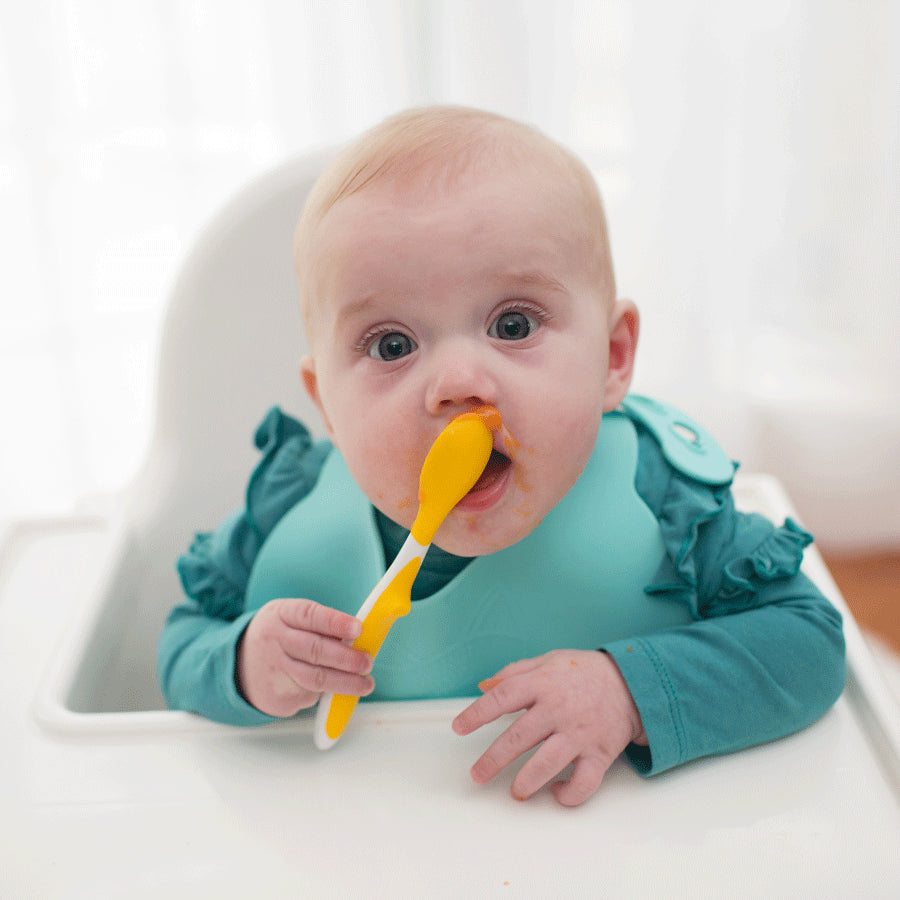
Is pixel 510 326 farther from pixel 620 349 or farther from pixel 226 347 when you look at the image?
pixel 226 347

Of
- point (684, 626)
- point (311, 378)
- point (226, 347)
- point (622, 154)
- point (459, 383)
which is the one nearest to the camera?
point (459, 383)

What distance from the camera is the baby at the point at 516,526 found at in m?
0.57

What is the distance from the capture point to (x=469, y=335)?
1.89 ft

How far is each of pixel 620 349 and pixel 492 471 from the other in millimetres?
167

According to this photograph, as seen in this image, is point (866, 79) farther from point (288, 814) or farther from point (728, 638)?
point (288, 814)

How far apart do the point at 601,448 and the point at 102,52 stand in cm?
123

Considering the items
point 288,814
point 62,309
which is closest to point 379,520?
point 288,814

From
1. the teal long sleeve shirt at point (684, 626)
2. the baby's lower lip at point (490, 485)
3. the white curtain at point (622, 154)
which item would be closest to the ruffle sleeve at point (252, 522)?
the teal long sleeve shirt at point (684, 626)

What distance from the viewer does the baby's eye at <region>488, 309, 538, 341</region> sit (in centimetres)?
58

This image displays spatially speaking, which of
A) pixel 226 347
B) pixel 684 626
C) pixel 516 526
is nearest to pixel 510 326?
pixel 516 526

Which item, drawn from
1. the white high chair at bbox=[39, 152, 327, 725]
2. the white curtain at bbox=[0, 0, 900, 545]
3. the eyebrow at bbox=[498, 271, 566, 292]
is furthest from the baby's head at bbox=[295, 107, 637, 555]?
the white curtain at bbox=[0, 0, 900, 545]

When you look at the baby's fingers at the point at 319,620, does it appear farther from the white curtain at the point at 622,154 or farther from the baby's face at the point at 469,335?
the white curtain at the point at 622,154

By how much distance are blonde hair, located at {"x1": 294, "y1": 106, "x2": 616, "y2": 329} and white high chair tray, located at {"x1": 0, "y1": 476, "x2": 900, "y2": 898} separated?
294 millimetres

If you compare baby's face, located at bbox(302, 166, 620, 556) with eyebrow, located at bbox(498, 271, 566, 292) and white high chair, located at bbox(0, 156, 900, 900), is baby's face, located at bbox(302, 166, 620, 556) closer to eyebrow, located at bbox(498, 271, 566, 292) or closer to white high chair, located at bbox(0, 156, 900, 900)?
eyebrow, located at bbox(498, 271, 566, 292)
